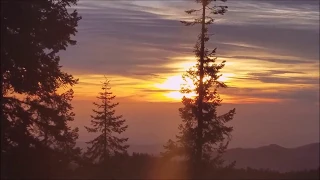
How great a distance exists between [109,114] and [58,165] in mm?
32829

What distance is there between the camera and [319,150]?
93312 millimetres

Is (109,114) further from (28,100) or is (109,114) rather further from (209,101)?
(28,100)

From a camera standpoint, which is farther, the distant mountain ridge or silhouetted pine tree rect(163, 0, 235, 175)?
the distant mountain ridge

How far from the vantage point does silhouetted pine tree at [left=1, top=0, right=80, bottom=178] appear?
2236 cm

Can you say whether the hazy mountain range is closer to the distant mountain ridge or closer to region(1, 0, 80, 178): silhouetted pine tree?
the distant mountain ridge

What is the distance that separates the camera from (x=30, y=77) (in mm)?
23219

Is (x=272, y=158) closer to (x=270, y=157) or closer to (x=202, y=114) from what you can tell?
(x=270, y=157)

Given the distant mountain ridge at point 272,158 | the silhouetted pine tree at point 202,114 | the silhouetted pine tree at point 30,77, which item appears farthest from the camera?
the distant mountain ridge at point 272,158

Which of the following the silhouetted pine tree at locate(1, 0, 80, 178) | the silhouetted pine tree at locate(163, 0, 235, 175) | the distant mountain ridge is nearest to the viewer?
the silhouetted pine tree at locate(1, 0, 80, 178)

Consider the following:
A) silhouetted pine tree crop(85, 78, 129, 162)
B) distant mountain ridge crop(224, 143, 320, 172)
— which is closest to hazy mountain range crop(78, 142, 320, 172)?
distant mountain ridge crop(224, 143, 320, 172)

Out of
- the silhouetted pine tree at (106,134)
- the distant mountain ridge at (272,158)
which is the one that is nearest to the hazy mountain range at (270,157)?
the distant mountain ridge at (272,158)

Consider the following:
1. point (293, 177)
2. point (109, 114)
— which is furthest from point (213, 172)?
point (109, 114)

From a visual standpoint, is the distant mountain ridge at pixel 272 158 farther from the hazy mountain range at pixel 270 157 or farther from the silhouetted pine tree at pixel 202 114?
the silhouetted pine tree at pixel 202 114

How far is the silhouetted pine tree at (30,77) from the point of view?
73.4ft
